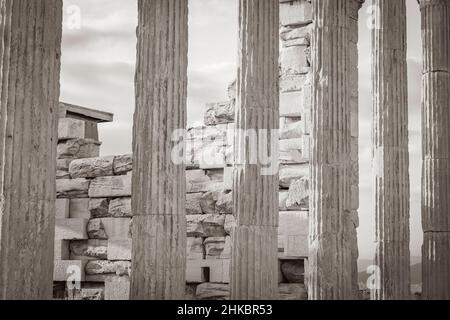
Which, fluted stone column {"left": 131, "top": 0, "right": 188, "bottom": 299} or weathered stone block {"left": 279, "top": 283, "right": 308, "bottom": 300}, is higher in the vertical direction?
fluted stone column {"left": 131, "top": 0, "right": 188, "bottom": 299}

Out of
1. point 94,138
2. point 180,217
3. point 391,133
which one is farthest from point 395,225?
point 94,138

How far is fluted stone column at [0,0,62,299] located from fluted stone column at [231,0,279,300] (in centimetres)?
554

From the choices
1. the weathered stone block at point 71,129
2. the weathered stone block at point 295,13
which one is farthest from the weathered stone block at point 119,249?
the weathered stone block at point 295,13

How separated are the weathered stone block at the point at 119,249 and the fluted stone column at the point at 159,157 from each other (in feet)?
30.6

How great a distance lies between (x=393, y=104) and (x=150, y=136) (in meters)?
9.44

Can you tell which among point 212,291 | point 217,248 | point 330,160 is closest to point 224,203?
point 217,248

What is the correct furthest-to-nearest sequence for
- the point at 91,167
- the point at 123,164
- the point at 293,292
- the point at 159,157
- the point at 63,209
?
the point at 63,209
the point at 91,167
the point at 123,164
the point at 293,292
the point at 159,157

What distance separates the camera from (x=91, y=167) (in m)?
28.5

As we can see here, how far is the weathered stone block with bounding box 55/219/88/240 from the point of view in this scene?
28125 mm

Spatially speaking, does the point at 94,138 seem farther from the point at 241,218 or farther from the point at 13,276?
the point at 13,276

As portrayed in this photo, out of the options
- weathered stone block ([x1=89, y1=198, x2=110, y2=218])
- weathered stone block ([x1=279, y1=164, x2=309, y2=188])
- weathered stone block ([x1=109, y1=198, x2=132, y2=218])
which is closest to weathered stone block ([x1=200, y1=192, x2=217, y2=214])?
weathered stone block ([x1=279, y1=164, x2=309, y2=188])

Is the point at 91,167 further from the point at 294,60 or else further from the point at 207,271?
the point at 294,60

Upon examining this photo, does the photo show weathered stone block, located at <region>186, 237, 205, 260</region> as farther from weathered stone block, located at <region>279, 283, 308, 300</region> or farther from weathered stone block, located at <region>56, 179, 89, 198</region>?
weathered stone block, located at <region>56, 179, 89, 198</region>

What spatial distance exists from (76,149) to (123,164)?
234 centimetres
